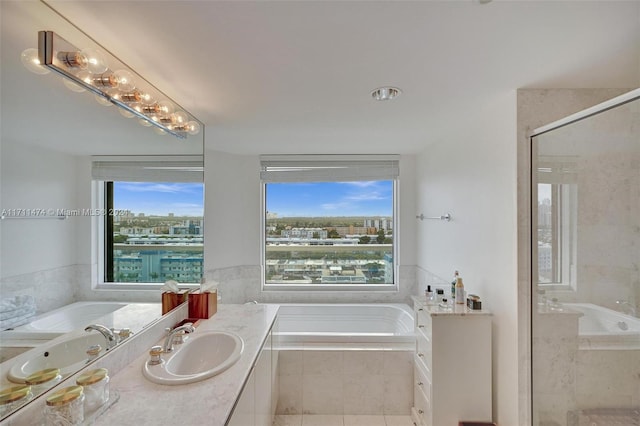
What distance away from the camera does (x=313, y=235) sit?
11.7 ft

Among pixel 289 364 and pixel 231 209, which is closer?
pixel 289 364

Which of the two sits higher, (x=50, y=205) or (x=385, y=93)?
(x=385, y=93)

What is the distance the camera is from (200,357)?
157cm

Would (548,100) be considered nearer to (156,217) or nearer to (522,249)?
(522,249)

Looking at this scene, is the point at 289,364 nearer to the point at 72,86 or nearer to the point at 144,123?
the point at 144,123

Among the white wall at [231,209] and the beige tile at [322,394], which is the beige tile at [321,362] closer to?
the beige tile at [322,394]

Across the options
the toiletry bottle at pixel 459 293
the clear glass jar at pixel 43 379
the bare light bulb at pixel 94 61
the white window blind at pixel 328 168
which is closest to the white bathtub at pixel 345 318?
the toiletry bottle at pixel 459 293

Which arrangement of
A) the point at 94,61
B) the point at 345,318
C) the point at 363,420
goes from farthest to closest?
the point at 345,318 < the point at 363,420 < the point at 94,61

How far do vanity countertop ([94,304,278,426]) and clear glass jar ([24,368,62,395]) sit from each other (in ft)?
0.70

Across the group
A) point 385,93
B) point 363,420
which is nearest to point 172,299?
point 363,420

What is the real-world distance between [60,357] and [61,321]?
131 mm

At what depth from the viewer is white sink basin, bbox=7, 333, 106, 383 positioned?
0.90m

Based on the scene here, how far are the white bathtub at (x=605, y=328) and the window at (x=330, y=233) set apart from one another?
6.77 ft

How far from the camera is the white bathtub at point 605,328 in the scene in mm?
1319
